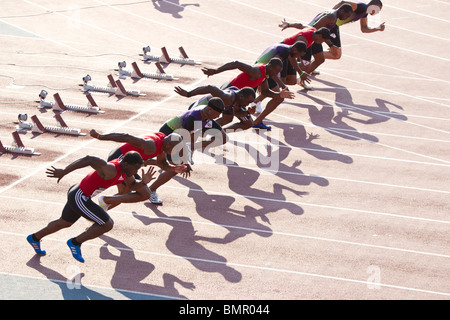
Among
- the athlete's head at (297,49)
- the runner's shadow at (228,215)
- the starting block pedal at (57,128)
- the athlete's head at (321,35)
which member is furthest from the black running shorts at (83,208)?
the athlete's head at (321,35)

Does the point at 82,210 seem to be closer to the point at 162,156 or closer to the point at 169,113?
the point at 162,156

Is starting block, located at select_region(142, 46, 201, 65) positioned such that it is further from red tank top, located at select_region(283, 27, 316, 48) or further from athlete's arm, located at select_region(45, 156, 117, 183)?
athlete's arm, located at select_region(45, 156, 117, 183)

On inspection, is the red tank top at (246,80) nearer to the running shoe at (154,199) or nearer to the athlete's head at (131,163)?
the running shoe at (154,199)

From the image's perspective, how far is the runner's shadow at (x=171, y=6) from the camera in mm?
21711

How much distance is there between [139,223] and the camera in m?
10.9

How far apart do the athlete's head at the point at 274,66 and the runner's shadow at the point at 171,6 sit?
8.27 metres

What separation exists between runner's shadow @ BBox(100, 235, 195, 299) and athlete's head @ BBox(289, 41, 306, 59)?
6.11 m

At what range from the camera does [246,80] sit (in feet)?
44.7

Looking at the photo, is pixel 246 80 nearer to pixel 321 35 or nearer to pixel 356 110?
pixel 321 35

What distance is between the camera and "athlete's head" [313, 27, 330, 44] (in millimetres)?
15279

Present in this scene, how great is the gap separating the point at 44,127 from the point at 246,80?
4.00 metres
